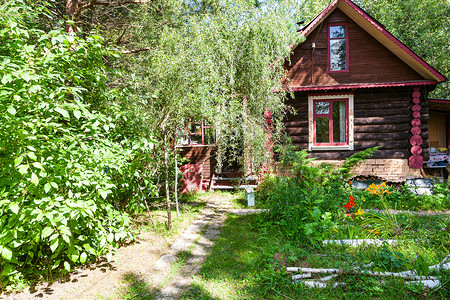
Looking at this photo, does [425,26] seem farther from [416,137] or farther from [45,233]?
[45,233]

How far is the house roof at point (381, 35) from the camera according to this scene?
8391 mm

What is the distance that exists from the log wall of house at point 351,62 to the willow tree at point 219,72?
73.8 inches

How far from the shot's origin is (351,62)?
30.7 feet

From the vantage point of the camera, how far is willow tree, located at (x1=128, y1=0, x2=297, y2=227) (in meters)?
4.95

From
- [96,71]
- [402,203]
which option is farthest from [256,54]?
[402,203]

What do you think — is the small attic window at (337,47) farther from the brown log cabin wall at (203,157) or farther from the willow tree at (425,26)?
the willow tree at (425,26)

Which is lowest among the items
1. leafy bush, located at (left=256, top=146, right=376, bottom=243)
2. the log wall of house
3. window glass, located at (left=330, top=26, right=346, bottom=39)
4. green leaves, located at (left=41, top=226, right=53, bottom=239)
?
leafy bush, located at (left=256, top=146, right=376, bottom=243)

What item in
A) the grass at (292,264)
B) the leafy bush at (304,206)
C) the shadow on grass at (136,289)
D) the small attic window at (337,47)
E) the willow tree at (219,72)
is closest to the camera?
the grass at (292,264)

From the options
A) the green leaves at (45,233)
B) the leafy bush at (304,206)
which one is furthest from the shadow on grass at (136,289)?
the leafy bush at (304,206)

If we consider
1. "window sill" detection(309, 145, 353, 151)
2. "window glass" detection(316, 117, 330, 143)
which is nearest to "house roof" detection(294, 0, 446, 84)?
"window glass" detection(316, 117, 330, 143)

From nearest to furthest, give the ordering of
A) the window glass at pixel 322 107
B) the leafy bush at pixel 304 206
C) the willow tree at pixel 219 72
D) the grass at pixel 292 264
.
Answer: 1. the grass at pixel 292 264
2. the leafy bush at pixel 304 206
3. the willow tree at pixel 219 72
4. the window glass at pixel 322 107

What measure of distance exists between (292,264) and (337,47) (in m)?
8.74

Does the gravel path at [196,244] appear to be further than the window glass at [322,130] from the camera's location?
No

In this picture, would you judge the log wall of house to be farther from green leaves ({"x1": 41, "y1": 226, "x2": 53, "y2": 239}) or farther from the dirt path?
green leaves ({"x1": 41, "y1": 226, "x2": 53, "y2": 239})
